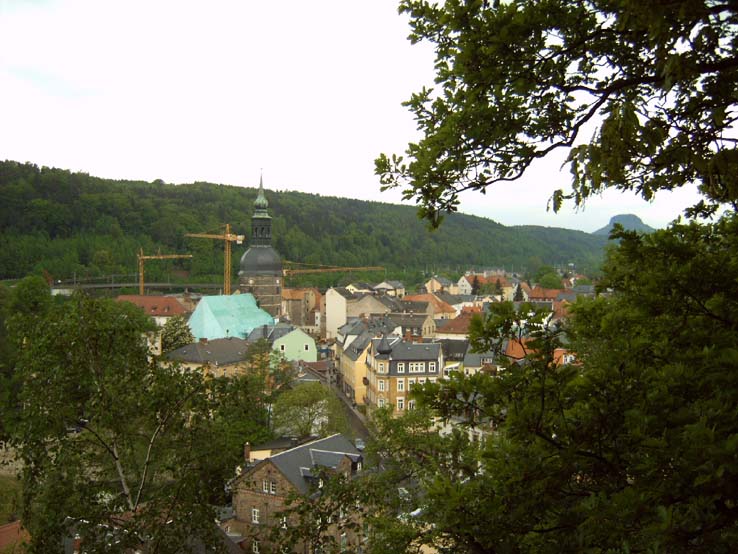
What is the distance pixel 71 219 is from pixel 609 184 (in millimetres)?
131158

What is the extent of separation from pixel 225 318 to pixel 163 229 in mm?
80483

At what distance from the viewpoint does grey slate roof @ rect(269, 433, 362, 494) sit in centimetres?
2187

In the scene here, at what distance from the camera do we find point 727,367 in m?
4.57

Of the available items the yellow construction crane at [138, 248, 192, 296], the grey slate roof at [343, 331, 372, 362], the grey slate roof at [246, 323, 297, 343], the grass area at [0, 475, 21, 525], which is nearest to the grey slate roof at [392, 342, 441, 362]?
the grey slate roof at [343, 331, 372, 362]

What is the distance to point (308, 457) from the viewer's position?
23.3 m

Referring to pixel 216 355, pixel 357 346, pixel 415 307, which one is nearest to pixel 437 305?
pixel 415 307

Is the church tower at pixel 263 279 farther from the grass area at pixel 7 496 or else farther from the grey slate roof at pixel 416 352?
the grass area at pixel 7 496

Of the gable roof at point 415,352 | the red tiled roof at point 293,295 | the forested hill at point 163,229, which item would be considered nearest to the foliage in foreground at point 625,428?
the gable roof at point 415,352

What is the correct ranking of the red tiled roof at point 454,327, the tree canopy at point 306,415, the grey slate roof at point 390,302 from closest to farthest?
the tree canopy at point 306,415 → the red tiled roof at point 454,327 → the grey slate roof at point 390,302

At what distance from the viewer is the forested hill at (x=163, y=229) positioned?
114 meters

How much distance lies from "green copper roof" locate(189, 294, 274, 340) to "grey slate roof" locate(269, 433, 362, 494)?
3869cm

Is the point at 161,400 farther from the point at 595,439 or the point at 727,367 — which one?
the point at 727,367

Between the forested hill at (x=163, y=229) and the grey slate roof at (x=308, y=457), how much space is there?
2899 inches

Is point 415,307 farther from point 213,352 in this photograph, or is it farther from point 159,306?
point 213,352
